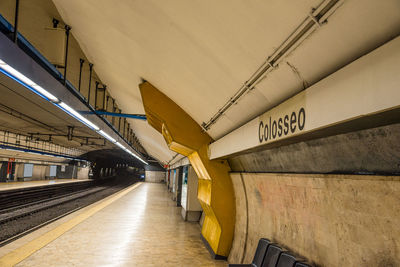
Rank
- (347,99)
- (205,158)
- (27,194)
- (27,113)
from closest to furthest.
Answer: (347,99) → (205,158) → (27,113) → (27,194)

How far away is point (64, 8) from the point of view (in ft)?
13.6

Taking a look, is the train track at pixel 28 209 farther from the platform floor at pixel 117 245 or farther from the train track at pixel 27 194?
the platform floor at pixel 117 245

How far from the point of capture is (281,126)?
8.59 feet

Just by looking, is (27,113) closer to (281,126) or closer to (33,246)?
(33,246)

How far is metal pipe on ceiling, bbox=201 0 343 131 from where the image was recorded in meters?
1.70

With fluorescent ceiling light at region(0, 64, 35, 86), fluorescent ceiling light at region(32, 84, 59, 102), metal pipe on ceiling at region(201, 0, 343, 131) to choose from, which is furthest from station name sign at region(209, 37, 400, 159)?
fluorescent ceiling light at region(32, 84, 59, 102)

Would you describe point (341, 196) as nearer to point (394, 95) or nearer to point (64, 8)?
point (394, 95)

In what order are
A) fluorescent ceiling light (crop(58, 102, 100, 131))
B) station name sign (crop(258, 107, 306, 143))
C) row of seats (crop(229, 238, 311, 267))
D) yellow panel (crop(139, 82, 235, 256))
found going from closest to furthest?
station name sign (crop(258, 107, 306, 143))
row of seats (crop(229, 238, 311, 267))
fluorescent ceiling light (crop(58, 102, 100, 131))
yellow panel (crop(139, 82, 235, 256))

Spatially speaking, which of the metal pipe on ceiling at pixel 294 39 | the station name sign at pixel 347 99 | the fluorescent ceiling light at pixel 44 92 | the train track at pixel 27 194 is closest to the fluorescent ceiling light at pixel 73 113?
the fluorescent ceiling light at pixel 44 92

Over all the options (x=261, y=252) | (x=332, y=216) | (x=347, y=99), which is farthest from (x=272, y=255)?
(x=347, y=99)

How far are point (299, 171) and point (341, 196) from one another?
2.73 ft

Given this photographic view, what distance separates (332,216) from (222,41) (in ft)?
6.44

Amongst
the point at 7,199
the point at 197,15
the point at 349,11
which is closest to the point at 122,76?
the point at 197,15

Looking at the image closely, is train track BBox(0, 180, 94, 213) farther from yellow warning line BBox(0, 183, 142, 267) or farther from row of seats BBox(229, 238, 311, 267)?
row of seats BBox(229, 238, 311, 267)
